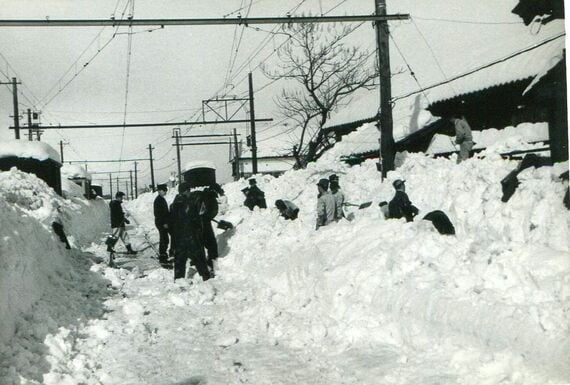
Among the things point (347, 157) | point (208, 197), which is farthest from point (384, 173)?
point (347, 157)

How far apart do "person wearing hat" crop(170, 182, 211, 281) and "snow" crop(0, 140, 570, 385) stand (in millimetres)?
315

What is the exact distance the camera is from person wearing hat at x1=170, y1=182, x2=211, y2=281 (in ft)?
30.8

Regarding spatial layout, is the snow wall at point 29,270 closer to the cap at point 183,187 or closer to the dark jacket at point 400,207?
the cap at point 183,187

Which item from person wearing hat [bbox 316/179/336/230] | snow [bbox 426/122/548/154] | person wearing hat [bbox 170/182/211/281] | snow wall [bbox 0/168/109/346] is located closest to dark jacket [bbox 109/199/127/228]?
snow wall [bbox 0/168/109/346]

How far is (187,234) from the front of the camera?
960 centimetres

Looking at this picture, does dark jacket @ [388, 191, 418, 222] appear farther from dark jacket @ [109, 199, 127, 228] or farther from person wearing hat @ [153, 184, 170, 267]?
dark jacket @ [109, 199, 127, 228]

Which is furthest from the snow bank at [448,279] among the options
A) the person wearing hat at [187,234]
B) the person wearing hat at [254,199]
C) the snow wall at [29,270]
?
the person wearing hat at [254,199]

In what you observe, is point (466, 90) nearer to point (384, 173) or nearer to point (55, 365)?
point (384, 173)

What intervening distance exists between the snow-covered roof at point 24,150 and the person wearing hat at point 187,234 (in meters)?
17.1

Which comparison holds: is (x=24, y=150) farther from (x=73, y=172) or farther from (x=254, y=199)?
(x=73, y=172)

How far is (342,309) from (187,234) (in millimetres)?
4132

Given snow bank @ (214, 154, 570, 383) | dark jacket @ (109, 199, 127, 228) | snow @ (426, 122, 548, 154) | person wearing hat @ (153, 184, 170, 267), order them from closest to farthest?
snow bank @ (214, 154, 570, 383) < person wearing hat @ (153, 184, 170, 267) < snow @ (426, 122, 548, 154) < dark jacket @ (109, 199, 127, 228)

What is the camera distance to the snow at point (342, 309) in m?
4.48

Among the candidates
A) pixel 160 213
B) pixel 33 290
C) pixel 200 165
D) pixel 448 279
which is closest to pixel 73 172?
pixel 200 165
